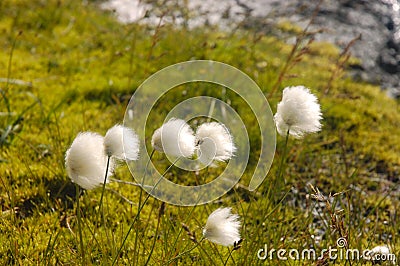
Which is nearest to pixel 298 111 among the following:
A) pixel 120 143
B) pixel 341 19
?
pixel 120 143

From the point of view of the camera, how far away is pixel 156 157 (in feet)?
10.1

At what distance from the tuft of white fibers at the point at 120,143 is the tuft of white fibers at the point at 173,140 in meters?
0.07

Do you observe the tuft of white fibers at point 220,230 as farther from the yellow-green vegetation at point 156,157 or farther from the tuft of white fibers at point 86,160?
the tuft of white fibers at point 86,160

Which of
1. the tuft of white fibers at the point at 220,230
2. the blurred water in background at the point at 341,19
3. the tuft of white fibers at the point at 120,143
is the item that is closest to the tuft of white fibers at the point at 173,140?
the tuft of white fibers at the point at 120,143

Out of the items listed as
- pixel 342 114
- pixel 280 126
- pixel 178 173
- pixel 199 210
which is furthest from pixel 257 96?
pixel 280 126

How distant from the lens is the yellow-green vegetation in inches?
81.0

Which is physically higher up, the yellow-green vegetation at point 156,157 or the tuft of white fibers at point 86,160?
the tuft of white fibers at point 86,160

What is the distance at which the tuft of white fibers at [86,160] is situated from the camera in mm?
1402

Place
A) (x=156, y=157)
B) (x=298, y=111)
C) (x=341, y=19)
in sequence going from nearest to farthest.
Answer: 1. (x=298, y=111)
2. (x=156, y=157)
3. (x=341, y=19)

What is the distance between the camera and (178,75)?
4.20 metres

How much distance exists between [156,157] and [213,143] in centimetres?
151

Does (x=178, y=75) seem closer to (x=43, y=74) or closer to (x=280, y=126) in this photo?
(x=43, y=74)

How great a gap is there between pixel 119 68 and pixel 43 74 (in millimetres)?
625

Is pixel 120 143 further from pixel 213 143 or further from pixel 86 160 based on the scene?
pixel 213 143
